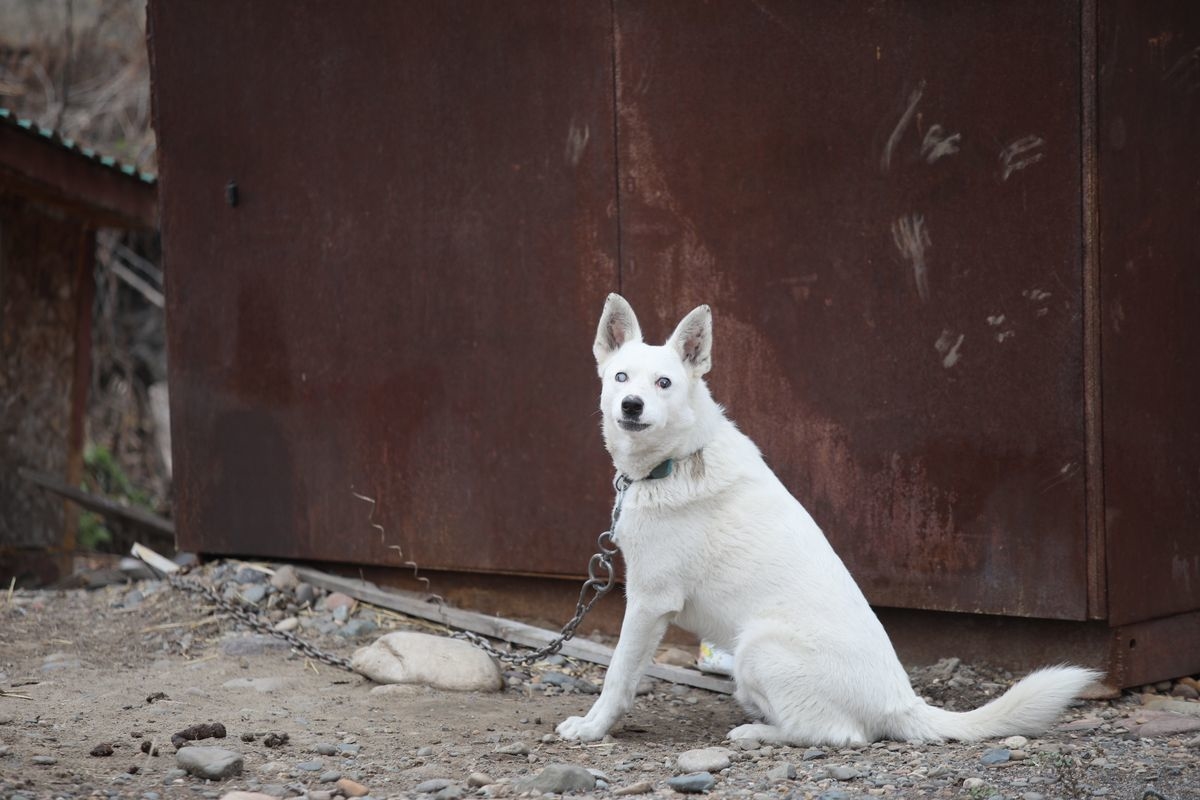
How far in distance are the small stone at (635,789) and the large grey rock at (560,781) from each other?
0.09m

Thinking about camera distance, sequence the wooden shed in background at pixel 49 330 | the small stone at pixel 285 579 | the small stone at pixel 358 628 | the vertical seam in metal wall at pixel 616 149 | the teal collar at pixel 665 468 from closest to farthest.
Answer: the teal collar at pixel 665 468
the vertical seam in metal wall at pixel 616 149
the small stone at pixel 358 628
the small stone at pixel 285 579
the wooden shed in background at pixel 49 330

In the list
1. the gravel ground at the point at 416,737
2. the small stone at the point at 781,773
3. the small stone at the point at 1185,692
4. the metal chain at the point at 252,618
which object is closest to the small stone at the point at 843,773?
the gravel ground at the point at 416,737

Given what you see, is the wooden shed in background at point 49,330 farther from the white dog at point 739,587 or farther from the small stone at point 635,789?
the small stone at point 635,789

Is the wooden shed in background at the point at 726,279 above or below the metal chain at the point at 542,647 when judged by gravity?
above

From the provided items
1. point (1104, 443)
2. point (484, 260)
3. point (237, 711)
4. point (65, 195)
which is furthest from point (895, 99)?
point (65, 195)

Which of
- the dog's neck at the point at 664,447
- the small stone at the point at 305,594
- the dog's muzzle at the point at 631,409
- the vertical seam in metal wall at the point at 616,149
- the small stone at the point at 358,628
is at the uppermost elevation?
the vertical seam in metal wall at the point at 616,149

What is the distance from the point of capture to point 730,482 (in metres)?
4.46

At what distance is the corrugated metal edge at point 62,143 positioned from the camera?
7500mm

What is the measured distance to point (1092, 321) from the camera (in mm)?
4734

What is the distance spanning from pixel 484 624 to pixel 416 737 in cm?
166

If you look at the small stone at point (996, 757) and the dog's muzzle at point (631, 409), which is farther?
the dog's muzzle at point (631, 409)

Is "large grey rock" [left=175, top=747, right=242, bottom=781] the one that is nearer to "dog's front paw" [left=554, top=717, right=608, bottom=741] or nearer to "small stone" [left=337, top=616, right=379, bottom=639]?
"dog's front paw" [left=554, top=717, right=608, bottom=741]

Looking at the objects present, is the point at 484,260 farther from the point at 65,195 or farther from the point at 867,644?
the point at 65,195

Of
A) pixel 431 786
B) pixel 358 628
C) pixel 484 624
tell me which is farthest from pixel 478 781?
pixel 358 628
